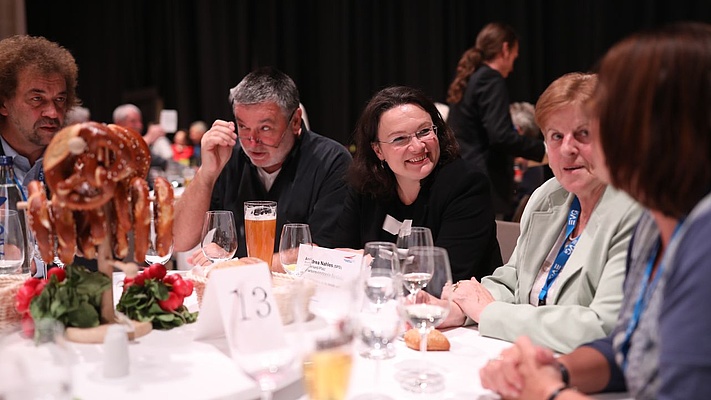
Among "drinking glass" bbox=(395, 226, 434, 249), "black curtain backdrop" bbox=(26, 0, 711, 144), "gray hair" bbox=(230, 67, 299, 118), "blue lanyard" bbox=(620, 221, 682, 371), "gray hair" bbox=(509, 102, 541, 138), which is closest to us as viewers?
"blue lanyard" bbox=(620, 221, 682, 371)

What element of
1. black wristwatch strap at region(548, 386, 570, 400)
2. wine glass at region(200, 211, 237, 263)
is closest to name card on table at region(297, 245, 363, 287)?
wine glass at region(200, 211, 237, 263)

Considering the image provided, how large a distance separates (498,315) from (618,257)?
303mm

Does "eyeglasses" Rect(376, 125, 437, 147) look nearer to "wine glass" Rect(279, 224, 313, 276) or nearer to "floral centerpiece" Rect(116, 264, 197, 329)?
"wine glass" Rect(279, 224, 313, 276)

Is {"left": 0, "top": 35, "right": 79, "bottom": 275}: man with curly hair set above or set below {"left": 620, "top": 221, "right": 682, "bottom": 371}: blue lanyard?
above

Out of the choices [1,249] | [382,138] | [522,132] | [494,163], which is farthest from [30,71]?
[522,132]

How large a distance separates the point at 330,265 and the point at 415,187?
0.65 metres

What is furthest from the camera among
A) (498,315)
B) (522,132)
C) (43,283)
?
(522,132)

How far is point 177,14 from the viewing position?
9109 millimetres

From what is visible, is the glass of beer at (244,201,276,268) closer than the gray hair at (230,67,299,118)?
Yes

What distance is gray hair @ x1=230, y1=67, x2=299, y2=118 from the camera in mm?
2670

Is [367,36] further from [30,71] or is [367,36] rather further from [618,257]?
[618,257]

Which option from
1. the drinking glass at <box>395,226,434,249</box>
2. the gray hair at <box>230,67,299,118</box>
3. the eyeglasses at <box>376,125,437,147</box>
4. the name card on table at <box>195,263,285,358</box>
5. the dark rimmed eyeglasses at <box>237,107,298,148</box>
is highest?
the gray hair at <box>230,67,299,118</box>

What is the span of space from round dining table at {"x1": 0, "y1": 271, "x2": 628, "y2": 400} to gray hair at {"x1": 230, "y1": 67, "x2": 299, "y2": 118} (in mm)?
1299

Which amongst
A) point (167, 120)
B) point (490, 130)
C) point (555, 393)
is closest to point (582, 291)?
point (555, 393)
